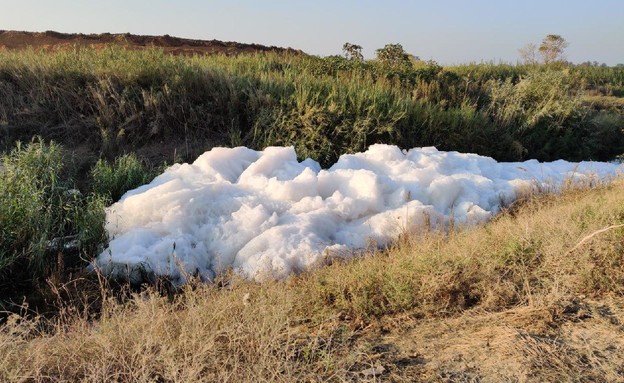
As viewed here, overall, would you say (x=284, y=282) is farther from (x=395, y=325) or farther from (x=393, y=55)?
(x=393, y=55)

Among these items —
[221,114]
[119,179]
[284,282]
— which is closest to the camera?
[284,282]

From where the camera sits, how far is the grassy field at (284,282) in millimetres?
2779

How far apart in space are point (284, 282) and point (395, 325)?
50.6 inches

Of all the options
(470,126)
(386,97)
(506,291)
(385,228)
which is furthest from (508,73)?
(506,291)

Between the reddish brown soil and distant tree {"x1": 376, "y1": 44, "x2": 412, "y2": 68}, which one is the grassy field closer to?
distant tree {"x1": 376, "y1": 44, "x2": 412, "y2": 68}

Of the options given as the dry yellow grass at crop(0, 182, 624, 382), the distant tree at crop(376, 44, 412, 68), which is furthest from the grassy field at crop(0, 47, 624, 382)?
the distant tree at crop(376, 44, 412, 68)

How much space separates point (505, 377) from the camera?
8.75ft

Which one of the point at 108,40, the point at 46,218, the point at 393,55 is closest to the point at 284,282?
the point at 46,218

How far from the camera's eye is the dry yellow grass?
270 centimetres

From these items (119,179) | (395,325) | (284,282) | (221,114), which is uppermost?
(221,114)

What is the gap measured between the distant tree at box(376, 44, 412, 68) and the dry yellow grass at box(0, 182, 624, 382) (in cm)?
887

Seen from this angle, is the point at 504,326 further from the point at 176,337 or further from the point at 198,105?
the point at 198,105

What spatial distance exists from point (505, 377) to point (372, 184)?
3218 mm

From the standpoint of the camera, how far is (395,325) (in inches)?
133
